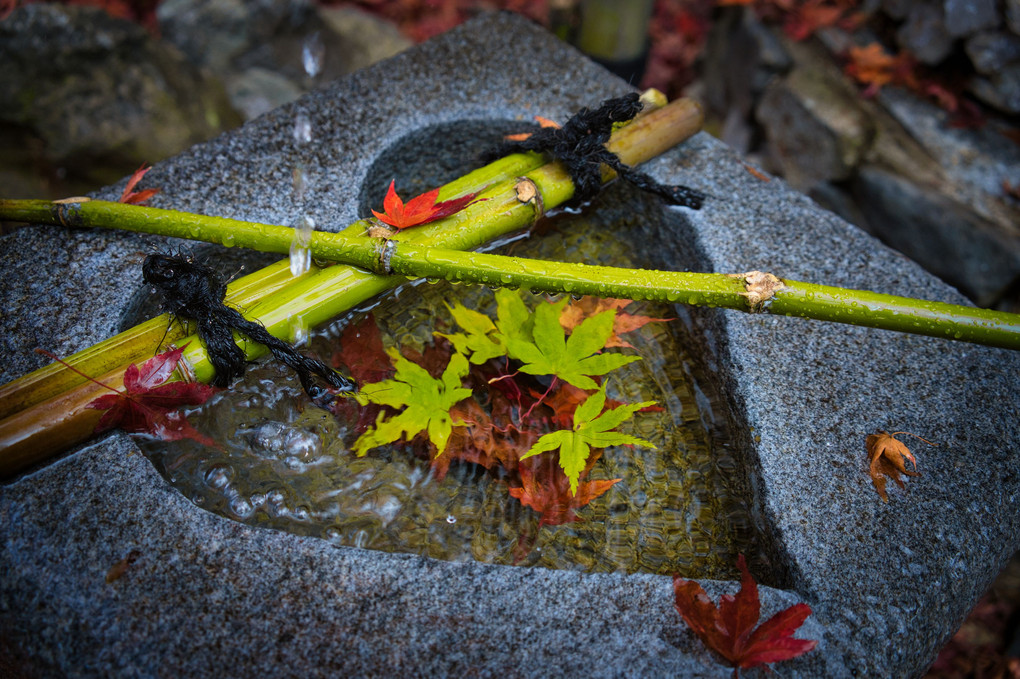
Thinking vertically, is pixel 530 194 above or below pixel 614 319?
above

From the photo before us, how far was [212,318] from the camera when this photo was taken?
1519 mm

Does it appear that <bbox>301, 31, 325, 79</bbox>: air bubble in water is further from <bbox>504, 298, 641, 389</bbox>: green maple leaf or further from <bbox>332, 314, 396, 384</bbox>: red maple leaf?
<bbox>504, 298, 641, 389</bbox>: green maple leaf

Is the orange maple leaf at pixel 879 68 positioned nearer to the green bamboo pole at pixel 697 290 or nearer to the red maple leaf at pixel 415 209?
the green bamboo pole at pixel 697 290

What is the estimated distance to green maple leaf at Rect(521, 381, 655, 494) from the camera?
4.83ft

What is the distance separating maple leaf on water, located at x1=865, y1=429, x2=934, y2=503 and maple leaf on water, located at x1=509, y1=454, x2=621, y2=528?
0.65m

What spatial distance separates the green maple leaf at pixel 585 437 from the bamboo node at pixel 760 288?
1.23ft

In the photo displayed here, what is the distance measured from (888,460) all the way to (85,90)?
4.18 metres

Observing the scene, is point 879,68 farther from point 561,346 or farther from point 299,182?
point 299,182

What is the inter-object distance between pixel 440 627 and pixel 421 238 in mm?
1014

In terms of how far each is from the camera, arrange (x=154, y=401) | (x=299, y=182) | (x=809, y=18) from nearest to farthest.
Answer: (x=154, y=401)
(x=299, y=182)
(x=809, y=18)

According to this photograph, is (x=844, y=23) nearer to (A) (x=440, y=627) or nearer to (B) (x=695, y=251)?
(B) (x=695, y=251)

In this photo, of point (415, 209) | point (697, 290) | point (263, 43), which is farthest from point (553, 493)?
point (263, 43)

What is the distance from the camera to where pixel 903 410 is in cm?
163

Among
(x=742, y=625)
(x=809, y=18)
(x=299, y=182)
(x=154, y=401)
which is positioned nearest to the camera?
(x=742, y=625)
